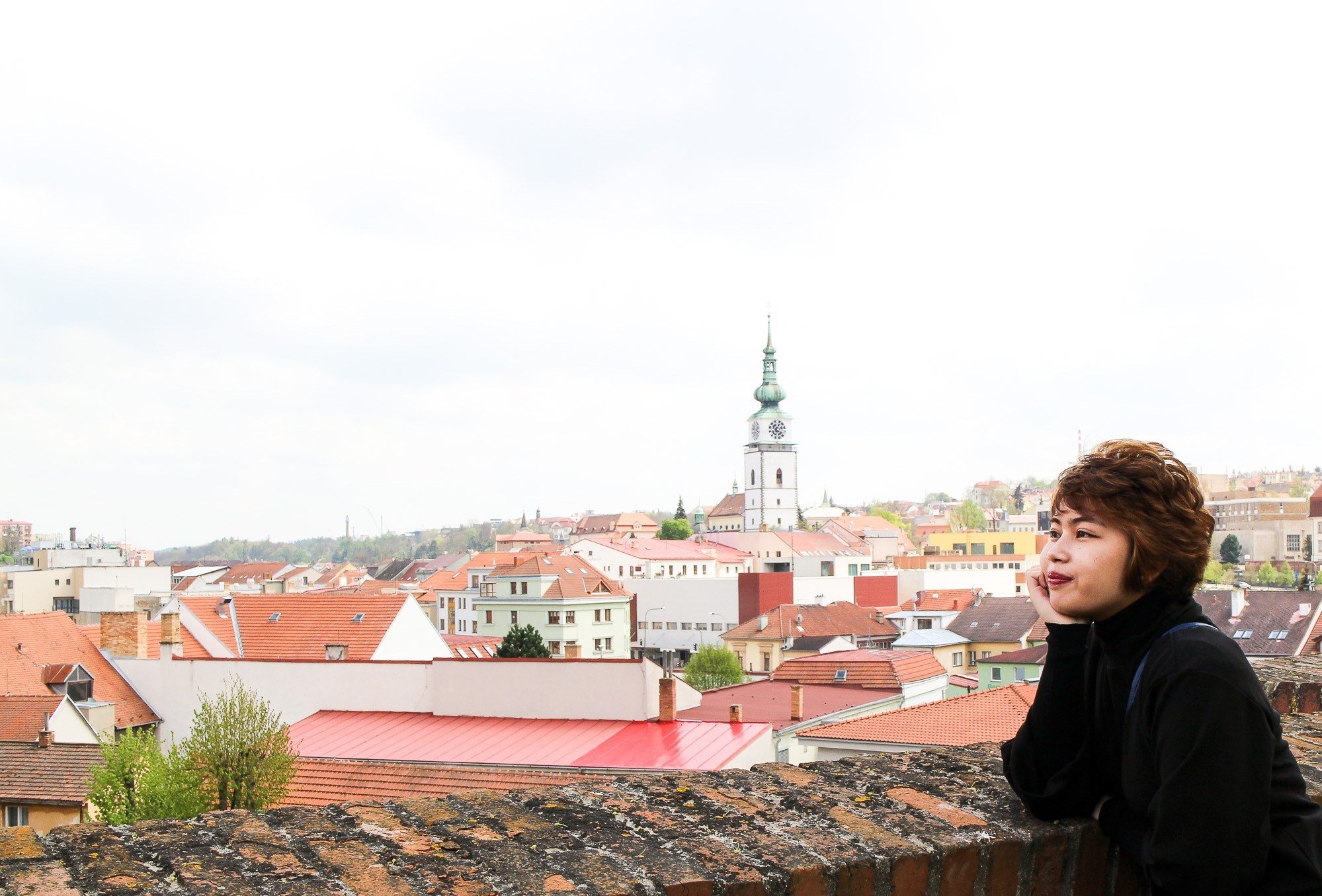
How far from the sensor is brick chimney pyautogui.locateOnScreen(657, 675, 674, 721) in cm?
1938

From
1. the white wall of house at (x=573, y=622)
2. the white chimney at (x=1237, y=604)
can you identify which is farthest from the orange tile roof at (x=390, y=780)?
the white wall of house at (x=573, y=622)

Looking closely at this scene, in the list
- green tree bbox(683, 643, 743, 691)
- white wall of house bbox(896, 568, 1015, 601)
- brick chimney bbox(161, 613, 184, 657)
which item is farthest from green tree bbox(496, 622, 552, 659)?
white wall of house bbox(896, 568, 1015, 601)

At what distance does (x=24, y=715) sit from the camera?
2028 cm

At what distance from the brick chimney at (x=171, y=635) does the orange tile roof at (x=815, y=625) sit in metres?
37.3

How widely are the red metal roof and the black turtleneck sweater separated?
1372 cm

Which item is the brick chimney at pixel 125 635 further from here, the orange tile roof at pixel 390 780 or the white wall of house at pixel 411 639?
the orange tile roof at pixel 390 780

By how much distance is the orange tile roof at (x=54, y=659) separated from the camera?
2545cm

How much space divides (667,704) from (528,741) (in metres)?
2.46

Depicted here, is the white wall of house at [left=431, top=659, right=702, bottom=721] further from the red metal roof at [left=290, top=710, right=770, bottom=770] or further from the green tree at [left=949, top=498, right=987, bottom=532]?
the green tree at [left=949, top=498, right=987, bottom=532]

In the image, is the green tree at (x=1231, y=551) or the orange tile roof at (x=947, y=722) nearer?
the orange tile roof at (x=947, y=722)

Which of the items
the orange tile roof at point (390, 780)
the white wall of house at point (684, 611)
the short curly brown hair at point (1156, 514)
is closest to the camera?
the short curly brown hair at point (1156, 514)

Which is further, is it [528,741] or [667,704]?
[667,704]

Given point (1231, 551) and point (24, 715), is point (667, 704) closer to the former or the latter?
point (24, 715)

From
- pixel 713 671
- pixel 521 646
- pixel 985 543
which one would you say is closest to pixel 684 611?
pixel 713 671
